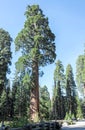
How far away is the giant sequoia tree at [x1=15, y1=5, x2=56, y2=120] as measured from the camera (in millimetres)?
32438

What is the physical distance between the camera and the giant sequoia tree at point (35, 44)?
3244 cm

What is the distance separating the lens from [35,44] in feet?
109

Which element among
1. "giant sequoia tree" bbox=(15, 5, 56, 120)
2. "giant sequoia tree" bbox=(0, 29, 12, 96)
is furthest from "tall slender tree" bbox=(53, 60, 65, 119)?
"giant sequoia tree" bbox=(15, 5, 56, 120)

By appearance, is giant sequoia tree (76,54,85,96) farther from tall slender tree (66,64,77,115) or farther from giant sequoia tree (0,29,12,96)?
giant sequoia tree (0,29,12,96)

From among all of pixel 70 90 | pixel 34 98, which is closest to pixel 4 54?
pixel 34 98

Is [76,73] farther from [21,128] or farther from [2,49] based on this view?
[21,128]

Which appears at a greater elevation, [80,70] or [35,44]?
[80,70]

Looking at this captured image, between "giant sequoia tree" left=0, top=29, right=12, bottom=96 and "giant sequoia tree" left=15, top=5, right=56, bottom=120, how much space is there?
1065 cm

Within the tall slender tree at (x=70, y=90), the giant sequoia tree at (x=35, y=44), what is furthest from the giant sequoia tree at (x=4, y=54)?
the tall slender tree at (x=70, y=90)

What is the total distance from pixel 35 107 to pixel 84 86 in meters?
42.2

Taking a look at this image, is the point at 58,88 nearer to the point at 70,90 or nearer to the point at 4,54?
the point at 70,90

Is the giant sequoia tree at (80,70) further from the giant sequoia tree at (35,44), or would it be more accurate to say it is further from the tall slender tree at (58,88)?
the giant sequoia tree at (35,44)

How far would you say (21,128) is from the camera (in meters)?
18.9

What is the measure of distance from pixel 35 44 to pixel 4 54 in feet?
41.6
